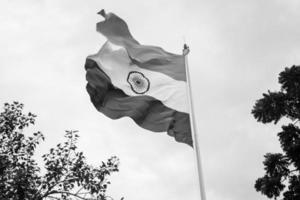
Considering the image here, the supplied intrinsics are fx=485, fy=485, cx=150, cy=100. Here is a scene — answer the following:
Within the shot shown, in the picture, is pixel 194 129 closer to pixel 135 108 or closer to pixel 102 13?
pixel 135 108

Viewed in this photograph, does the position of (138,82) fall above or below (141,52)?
below

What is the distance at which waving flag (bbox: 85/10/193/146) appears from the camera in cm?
1367

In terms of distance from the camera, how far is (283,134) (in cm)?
1403

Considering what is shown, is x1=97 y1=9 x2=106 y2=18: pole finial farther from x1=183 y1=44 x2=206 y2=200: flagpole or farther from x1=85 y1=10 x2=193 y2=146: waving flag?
x1=183 y1=44 x2=206 y2=200: flagpole

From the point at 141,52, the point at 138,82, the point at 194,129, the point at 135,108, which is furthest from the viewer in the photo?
the point at 141,52

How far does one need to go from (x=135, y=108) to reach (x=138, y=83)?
0.81m

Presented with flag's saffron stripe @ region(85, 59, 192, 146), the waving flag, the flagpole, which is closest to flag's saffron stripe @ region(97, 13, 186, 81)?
the waving flag

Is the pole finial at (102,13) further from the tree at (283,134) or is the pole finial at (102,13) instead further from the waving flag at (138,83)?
the tree at (283,134)

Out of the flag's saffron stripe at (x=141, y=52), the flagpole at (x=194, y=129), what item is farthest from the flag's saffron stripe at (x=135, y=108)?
the flag's saffron stripe at (x=141, y=52)

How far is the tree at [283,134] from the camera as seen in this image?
535 inches

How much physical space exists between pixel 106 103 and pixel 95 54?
1579 mm

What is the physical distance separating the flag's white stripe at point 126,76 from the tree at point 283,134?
270 cm

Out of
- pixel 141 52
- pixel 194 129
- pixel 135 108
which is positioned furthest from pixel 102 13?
pixel 194 129

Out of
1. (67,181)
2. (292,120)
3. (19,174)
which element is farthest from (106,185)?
(292,120)
